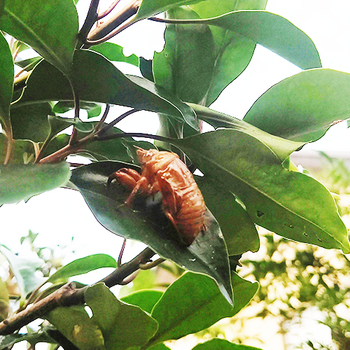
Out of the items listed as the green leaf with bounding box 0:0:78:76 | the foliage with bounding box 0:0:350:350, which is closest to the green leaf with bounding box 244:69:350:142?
the foliage with bounding box 0:0:350:350

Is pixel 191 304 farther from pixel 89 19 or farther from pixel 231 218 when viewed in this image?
pixel 89 19

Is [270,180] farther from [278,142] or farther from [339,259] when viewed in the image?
[339,259]

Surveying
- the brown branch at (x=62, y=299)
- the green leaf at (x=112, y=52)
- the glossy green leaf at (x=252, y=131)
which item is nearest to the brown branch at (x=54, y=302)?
the brown branch at (x=62, y=299)

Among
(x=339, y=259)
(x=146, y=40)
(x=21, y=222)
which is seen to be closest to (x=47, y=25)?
(x=339, y=259)

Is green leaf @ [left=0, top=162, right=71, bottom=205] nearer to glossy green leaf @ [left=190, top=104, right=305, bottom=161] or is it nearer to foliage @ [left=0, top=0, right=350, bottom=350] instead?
foliage @ [left=0, top=0, right=350, bottom=350]

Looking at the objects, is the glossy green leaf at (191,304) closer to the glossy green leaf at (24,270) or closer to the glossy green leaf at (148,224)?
the glossy green leaf at (148,224)

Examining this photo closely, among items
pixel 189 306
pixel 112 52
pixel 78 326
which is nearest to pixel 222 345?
pixel 189 306

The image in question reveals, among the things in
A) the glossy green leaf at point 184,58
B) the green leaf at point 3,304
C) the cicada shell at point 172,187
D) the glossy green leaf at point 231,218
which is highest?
the glossy green leaf at point 184,58
